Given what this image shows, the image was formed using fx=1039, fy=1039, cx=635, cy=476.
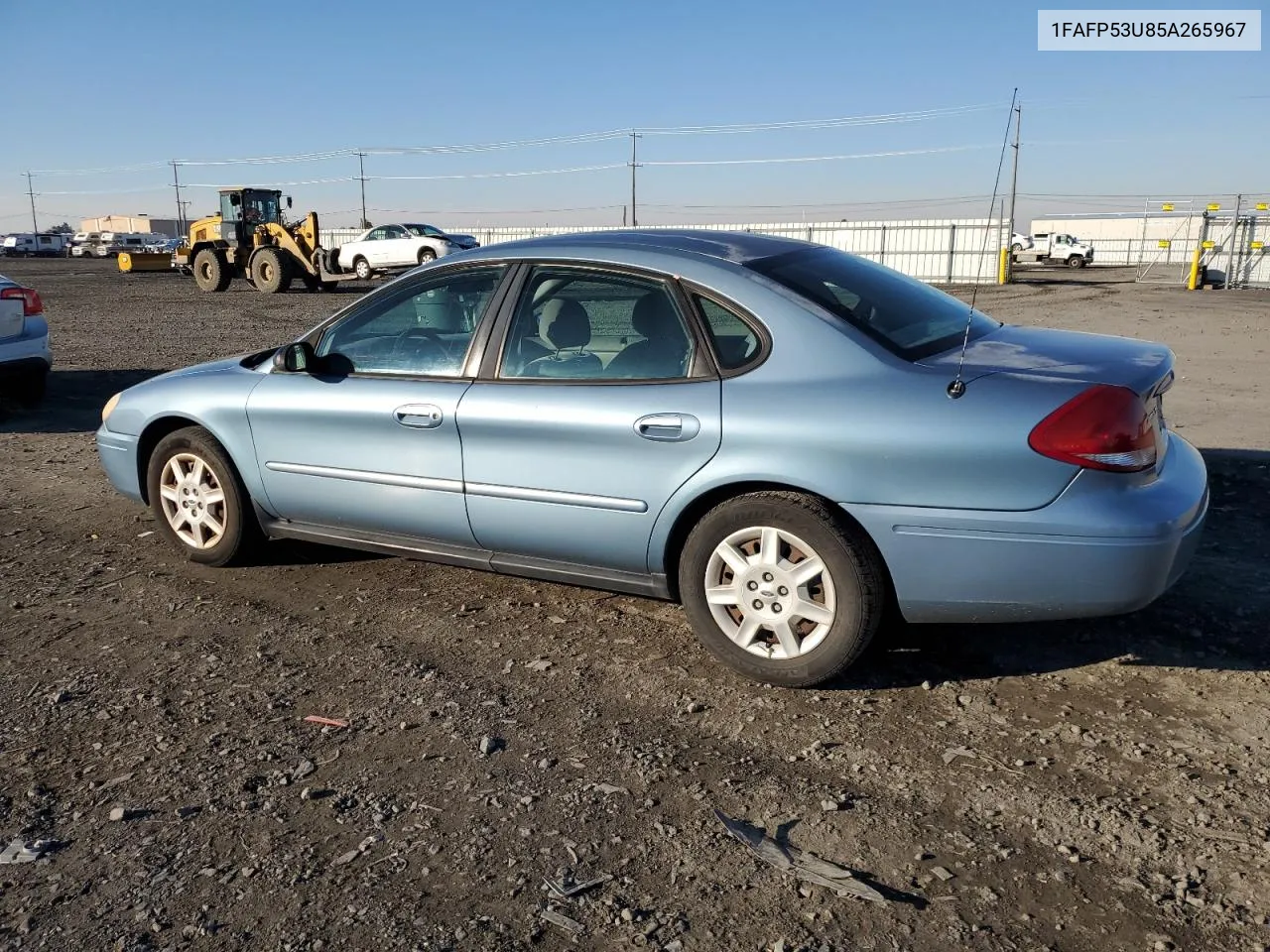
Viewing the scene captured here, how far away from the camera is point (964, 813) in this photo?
112 inches

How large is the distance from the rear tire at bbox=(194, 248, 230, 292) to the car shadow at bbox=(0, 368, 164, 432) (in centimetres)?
1826

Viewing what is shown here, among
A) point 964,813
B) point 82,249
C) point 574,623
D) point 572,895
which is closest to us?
point 572,895

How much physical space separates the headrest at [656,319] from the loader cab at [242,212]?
27.9 meters

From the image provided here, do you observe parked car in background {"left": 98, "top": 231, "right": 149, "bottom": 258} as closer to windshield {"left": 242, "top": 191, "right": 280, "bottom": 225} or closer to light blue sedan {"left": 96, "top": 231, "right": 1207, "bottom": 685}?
windshield {"left": 242, "top": 191, "right": 280, "bottom": 225}

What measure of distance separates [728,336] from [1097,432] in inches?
49.3

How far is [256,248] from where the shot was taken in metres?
28.2

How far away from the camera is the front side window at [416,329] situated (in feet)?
14.0

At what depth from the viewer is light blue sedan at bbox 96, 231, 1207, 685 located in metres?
3.23

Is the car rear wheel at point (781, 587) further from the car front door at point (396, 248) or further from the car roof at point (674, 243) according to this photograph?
the car front door at point (396, 248)

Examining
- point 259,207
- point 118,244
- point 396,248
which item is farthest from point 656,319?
point 118,244

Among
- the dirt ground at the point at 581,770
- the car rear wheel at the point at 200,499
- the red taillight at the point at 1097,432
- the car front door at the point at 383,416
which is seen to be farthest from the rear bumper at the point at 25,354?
the red taillight at the point at 1097,432

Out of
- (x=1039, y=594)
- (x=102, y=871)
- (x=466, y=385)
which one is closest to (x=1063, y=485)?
(x=1039, y=594)

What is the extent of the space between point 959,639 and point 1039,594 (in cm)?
79

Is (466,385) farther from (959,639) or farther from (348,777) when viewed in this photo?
(959,639)
